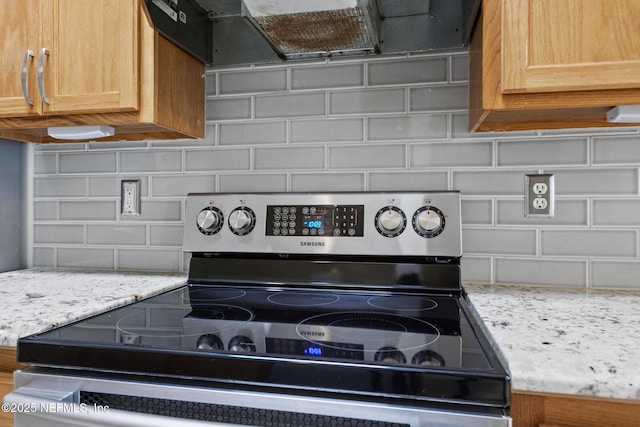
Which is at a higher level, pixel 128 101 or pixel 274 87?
pixel 274 87

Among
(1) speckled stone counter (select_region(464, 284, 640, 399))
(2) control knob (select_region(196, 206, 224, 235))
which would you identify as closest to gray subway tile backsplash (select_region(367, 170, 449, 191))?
(1) speckled stone counter (select_region(464, 284, 640, 399))

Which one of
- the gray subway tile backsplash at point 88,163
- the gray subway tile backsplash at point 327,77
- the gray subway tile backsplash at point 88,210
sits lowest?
the gray subway tile backsplash at point 88,210

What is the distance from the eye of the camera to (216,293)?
1.19 meters

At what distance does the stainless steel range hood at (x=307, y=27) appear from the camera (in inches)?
39.9

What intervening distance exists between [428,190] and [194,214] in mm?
719

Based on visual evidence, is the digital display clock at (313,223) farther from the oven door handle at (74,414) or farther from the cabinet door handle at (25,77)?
the cabinet door handle at (25,77)

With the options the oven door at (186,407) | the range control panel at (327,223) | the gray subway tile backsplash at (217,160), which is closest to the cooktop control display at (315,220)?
the range control panel at (327,223)

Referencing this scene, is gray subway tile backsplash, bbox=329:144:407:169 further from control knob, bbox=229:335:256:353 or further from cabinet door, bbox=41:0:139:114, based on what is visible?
control knob, bbox=229:335:256:353

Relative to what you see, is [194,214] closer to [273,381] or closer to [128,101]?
[128,101]

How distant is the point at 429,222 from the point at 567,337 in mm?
490

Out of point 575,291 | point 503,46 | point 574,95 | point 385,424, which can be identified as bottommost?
point 385,424

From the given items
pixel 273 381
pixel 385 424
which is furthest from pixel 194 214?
pixel 385 424

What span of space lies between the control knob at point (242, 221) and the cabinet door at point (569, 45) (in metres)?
0.75

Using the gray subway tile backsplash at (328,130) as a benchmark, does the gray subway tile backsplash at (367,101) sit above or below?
above
